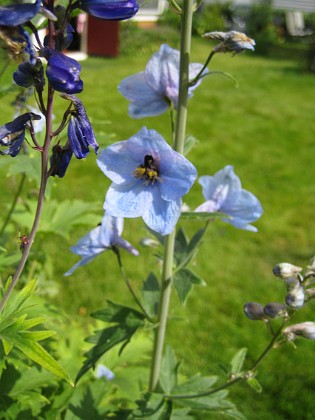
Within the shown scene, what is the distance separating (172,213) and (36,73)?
51cm

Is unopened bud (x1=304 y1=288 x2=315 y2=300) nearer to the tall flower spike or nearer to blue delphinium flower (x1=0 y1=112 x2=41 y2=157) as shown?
the tall flower spike

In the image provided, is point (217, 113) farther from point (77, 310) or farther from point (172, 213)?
point (172, 213)

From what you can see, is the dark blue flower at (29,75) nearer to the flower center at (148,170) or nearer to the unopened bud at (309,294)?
the flower center at (148,170)

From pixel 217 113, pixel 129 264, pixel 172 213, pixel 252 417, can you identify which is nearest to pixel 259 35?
pixel 217 113

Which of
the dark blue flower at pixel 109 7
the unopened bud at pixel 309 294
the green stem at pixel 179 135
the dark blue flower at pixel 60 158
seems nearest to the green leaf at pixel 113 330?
the green stem at pixel 179 135

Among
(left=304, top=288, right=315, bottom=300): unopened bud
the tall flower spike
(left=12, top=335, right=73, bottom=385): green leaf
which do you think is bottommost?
(left=304, top=288, right=315, bottom=300): unopened bud

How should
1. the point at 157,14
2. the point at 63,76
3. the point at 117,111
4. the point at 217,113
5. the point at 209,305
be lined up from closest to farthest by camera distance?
1. the point at 63,76
2. the point at 209,305
3. the point at 117,111
4. the point at 217,113
5. the point at 157,14

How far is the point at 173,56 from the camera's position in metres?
1.77

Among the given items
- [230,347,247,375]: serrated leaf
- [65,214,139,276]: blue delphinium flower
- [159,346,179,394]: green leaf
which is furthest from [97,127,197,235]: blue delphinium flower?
[159,346,179,394]: green leaf

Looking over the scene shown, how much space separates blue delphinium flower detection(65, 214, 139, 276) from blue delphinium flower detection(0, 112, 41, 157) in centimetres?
61

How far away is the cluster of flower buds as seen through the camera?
159 centimetres

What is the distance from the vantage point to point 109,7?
122 centimetres

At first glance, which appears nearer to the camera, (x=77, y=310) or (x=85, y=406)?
(x=85, y=406)

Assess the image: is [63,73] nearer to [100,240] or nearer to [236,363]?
[100,240]
